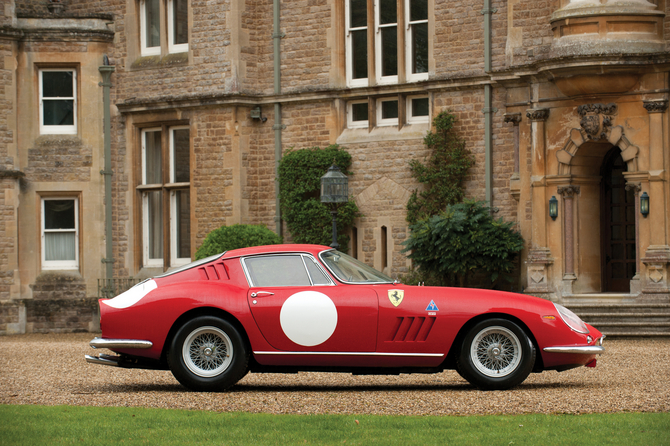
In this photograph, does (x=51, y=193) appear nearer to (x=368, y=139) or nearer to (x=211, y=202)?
(x=211, y=202)

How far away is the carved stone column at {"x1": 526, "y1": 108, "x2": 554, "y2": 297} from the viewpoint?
15.5 m

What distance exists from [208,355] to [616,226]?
9817 millimetres

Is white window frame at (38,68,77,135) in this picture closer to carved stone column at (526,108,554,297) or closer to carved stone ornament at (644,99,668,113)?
carved stone column at (526,108,554,297)

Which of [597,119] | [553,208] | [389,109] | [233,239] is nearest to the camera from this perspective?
[597,119]

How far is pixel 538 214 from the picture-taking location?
1568cm

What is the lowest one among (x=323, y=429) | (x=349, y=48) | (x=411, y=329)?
(x=323, y=429)

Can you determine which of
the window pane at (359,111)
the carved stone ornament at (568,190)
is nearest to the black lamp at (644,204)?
the carved stone ornament at (568,190)

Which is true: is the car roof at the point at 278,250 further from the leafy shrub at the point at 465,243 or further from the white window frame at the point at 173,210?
the white window frame at the point at 173,210

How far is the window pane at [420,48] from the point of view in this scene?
17500 millimetres

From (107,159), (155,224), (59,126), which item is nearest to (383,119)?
(155,224)

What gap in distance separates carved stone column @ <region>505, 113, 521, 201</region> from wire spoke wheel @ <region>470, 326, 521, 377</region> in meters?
8.13

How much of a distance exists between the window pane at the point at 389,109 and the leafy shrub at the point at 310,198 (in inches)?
39.7

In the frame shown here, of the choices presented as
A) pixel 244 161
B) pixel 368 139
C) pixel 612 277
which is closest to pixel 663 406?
pixel 612 277

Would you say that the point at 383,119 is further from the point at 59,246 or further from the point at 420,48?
the point at 59,246
